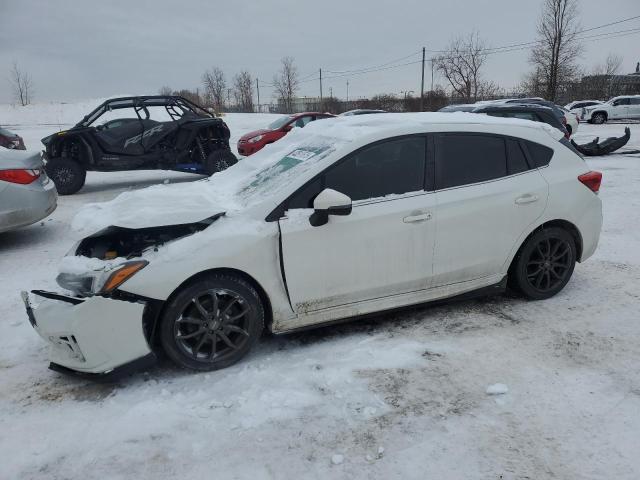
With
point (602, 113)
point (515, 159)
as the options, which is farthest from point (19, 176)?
point (602, 113)

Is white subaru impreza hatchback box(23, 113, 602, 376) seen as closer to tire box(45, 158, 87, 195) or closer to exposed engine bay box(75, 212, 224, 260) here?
exposed engine bay box(75, 212, 224, 260)

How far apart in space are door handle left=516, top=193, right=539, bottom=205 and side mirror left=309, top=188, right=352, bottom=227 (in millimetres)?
1528

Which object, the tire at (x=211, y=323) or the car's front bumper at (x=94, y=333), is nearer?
the car's front bumper at (x=94, y=333)

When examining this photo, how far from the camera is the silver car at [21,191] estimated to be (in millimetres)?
5680

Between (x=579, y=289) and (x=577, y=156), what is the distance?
1.20m

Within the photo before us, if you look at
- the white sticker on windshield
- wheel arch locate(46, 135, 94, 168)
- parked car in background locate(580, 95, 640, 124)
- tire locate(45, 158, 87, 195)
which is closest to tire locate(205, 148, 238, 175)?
wheel arch locate(46, 135, 94, 168)

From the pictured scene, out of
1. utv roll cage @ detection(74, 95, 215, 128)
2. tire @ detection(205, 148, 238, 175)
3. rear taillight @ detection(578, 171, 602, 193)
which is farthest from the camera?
tire @ detection(205, 148, 238, 175)

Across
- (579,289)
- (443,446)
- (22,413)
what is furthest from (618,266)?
(22,413)

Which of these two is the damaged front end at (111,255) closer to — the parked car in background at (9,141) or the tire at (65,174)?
the tire at (65,174)

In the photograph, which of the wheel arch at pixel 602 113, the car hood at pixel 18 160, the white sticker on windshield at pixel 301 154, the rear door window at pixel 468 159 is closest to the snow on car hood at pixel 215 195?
the white sticker on windshield at pixel 301 154

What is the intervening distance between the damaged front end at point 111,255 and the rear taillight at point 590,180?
3.01 metres

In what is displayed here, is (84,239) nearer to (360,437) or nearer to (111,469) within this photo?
(111,469)

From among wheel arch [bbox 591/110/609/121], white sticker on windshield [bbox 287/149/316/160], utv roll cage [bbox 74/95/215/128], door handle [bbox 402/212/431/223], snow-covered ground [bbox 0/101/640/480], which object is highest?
utv roll cage [bbox 74/95/215/128]

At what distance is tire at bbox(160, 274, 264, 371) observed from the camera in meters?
2.94
